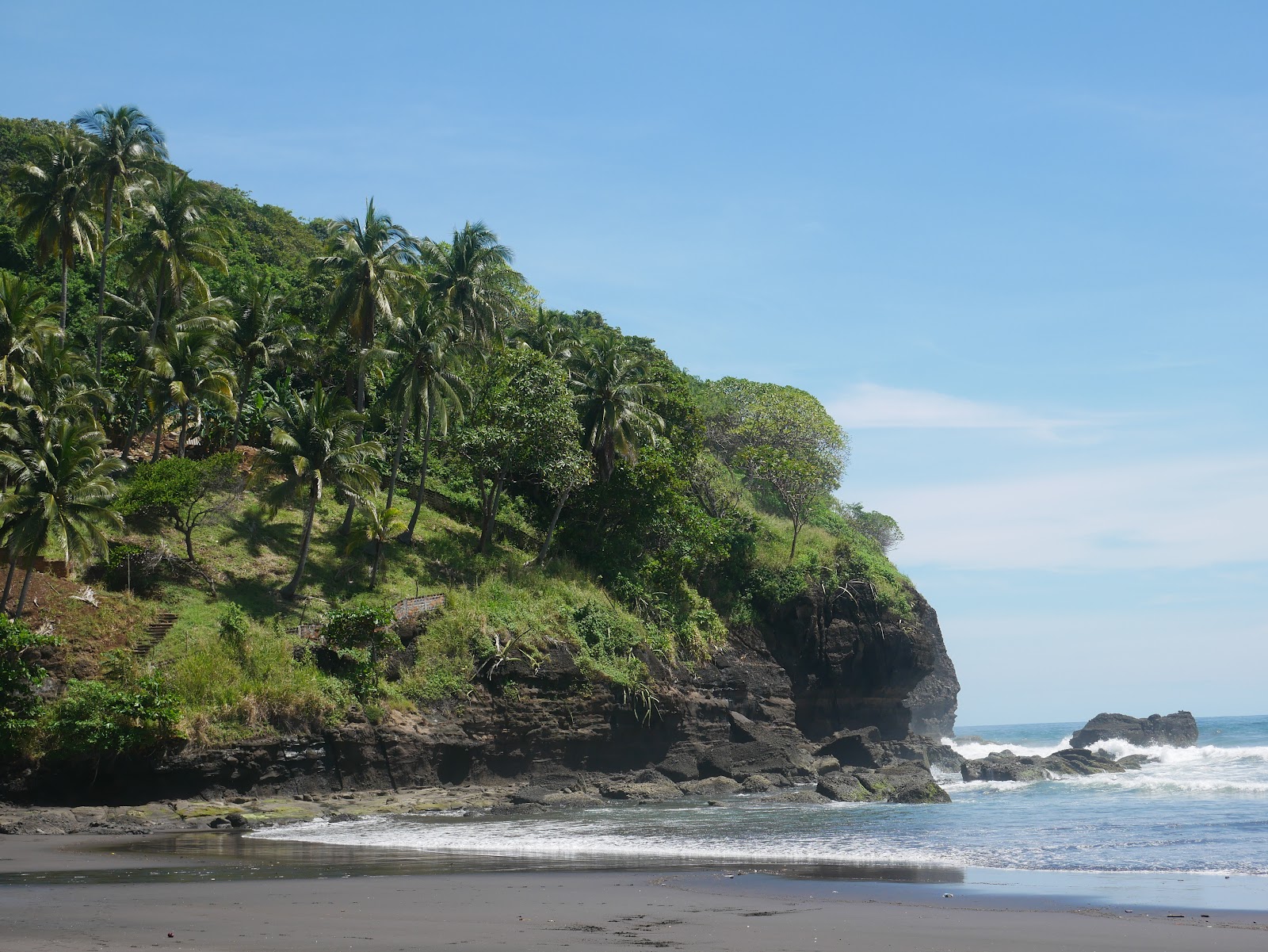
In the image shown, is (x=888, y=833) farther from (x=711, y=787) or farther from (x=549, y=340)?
(x=549, y=340)

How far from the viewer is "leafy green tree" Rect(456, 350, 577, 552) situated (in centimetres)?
4319

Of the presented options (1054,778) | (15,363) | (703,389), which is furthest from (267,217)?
(1054,778)

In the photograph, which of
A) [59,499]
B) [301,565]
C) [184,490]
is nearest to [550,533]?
[301,565]

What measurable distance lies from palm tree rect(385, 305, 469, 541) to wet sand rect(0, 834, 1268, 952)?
25465mm

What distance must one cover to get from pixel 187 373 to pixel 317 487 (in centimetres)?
858

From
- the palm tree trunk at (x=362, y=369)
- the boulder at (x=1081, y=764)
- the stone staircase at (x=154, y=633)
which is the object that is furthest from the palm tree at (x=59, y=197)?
the boulder at (x=1081, y=764)

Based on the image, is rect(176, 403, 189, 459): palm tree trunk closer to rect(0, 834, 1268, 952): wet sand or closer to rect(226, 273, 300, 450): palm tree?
rect(226, 273, 300, 450): palm tree

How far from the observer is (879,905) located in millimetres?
15086

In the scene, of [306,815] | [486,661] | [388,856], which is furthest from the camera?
[486,661]

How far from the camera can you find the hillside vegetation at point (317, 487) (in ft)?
102

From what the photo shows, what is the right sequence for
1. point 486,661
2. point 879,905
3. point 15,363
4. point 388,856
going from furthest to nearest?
point 486,661
point 15,363
point 388,856
point 879,905

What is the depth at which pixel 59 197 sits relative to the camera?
1567 inches

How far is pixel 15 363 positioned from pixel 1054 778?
52438mm

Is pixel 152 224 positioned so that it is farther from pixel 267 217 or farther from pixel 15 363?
pixel 267 217
